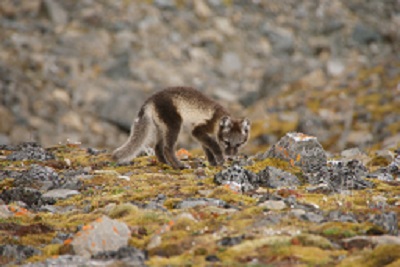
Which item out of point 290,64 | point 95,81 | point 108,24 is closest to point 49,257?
point 95,81

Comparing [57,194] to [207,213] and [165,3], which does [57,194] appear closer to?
[207,213]

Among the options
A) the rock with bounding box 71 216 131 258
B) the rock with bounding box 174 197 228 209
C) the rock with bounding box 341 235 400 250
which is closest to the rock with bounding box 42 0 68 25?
the rock with bounding box 174 197 228 209

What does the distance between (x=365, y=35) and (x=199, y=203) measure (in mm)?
66297

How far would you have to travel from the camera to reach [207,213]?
12.7 m

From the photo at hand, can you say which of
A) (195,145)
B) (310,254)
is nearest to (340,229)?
(310,254)

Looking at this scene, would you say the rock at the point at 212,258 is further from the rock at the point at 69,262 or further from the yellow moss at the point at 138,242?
the rock at the point at 69,262

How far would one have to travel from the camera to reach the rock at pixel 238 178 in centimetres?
1592

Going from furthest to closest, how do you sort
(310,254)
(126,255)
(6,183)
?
(6,183), (126,255), (310,254)

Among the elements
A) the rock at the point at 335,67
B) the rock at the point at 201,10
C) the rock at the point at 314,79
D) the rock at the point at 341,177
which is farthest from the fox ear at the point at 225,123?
the rock at the point at 335,67

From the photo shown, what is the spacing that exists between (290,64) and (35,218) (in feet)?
203

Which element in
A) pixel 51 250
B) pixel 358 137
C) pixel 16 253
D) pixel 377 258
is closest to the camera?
pixel 377 258

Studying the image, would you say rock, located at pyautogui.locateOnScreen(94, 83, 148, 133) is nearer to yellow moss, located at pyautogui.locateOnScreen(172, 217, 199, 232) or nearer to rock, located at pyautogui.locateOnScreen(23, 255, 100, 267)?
yellow moss, located at pyautogui.locateOnScreen(172, 217, 199, 232)

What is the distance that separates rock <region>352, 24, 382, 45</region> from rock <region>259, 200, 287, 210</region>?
65374mm

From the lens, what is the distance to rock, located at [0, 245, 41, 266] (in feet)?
35.1
